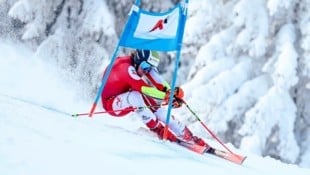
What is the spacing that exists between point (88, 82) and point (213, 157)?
9.33 metres

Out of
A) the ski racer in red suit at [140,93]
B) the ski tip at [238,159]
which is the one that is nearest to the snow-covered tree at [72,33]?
the ski racer in red suit at [140,93]

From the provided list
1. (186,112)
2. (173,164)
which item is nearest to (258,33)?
(186,112)

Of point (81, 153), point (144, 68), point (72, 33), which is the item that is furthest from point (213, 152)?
point (72, 33)

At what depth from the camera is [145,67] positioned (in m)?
7.92

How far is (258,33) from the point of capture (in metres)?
14.1

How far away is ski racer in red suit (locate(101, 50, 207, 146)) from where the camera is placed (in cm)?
770

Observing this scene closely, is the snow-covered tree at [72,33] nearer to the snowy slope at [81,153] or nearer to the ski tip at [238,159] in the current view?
the snowy slope at [81,153]

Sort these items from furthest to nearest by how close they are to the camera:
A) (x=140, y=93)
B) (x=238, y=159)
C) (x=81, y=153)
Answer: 1. (x=140, y=93)
2. (x=238, y=159)
3. (x=81, y=153)

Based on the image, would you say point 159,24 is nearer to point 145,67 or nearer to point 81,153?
point 145,67

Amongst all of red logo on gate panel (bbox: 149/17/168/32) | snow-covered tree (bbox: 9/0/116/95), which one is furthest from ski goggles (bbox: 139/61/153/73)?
snow-covered tree (bbox: 9/0/116/95)

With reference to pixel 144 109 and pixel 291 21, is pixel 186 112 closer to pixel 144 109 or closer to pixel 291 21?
pixel 291 21

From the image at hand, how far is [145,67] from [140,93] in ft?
1.03

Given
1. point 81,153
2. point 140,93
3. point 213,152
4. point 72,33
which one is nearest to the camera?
point 81,153

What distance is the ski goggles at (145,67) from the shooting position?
7.86 metres
